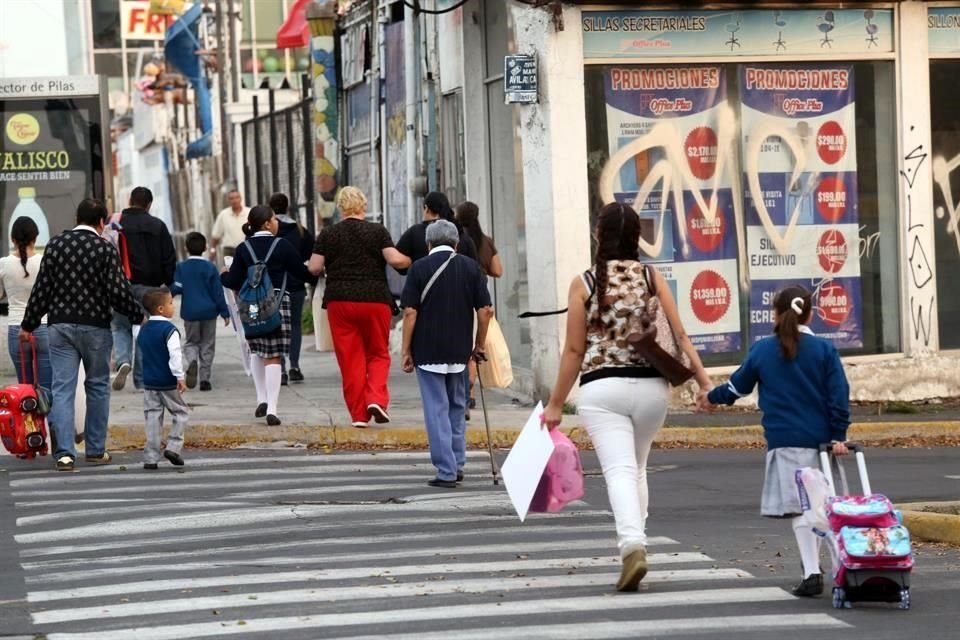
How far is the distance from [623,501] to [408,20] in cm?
1386

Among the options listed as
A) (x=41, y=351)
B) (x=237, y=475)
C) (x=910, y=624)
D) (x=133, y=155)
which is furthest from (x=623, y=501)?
(x=133, y=155)

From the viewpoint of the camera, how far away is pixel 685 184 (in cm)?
1733

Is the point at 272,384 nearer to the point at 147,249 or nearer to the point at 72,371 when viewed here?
the point at 72,371

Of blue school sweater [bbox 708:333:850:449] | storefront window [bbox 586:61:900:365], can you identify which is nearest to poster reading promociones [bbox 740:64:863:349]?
storefront window [bbox 586:61:900:365]

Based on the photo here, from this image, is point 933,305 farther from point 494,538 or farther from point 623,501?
point 623,501

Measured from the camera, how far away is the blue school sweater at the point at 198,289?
59.5ft

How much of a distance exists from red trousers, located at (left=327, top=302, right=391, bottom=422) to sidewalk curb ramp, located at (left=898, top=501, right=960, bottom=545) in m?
5.28

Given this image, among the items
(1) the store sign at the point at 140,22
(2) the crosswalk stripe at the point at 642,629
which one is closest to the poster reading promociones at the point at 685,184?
(2) the crosswalk stripe at the point at 642,629

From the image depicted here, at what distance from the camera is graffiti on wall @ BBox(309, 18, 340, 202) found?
26.8m

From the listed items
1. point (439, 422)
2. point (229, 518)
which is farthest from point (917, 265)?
point (229, 518)

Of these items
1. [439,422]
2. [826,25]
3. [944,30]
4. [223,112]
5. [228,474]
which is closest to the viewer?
[439,422]

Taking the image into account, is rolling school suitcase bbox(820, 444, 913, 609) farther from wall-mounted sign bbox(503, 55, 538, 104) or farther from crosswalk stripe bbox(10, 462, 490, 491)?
wall-mounted sign bbox(503, 55, 538, 104)

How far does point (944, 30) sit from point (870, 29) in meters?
0.80

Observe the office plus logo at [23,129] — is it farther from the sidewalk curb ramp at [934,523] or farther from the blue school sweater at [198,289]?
the sidewalk curb ramp at [934,523]
